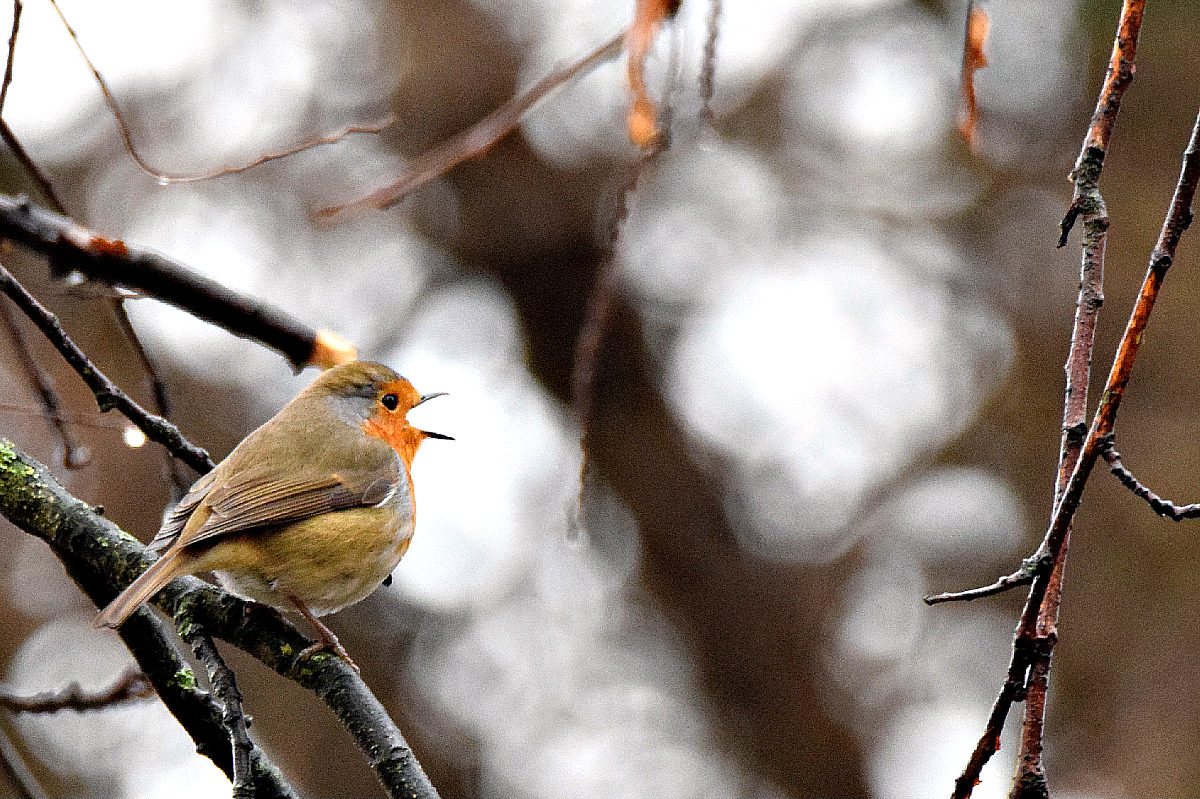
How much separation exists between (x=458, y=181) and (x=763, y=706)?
4.20 metres

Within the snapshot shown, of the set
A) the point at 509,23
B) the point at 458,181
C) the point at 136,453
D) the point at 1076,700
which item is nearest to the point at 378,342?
the point at 458,181

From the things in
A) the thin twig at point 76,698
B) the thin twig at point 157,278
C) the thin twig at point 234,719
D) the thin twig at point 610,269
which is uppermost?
the thin twig at point 610,269

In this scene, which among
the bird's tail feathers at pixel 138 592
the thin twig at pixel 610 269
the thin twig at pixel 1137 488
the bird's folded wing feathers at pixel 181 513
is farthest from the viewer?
the bird's folded wing feathers at pixel 181 513

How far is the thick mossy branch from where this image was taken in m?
2.32

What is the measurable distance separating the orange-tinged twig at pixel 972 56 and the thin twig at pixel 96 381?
67.4 inches

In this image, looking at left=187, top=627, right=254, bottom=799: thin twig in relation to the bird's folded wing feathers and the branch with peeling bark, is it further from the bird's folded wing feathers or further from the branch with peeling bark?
the branch with peeling bark

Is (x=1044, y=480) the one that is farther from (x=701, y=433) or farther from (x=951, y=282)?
(x=701, y=433)

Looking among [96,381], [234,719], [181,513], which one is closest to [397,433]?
[181,513]

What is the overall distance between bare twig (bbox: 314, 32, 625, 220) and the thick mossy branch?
95cm

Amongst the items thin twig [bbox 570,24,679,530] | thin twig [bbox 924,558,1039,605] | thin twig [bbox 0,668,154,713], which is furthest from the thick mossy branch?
thin twig [bbox 924,558,1039,605]

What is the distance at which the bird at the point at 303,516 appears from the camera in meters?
3.08

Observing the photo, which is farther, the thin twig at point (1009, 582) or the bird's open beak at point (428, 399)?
the bird's open beak at point (428, 399)

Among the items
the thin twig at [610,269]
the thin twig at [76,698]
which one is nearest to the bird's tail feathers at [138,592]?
the thin twig at [76,698]

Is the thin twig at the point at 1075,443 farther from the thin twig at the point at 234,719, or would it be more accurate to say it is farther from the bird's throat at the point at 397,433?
the bird's throat at the point at 397,433
